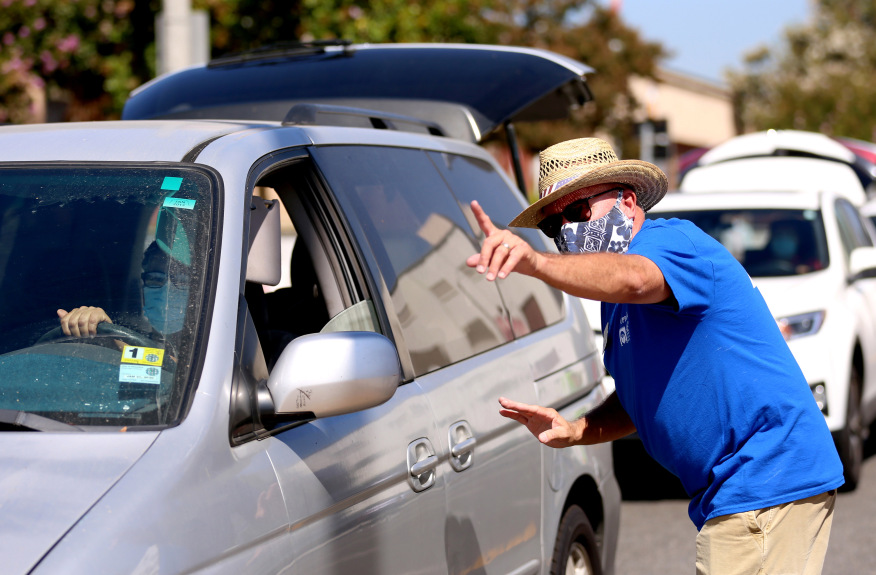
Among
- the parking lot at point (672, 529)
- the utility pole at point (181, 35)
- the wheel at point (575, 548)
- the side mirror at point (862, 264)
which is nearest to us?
the wheel at point (575, 548)

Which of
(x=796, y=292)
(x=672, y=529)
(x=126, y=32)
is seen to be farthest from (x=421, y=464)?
(x=126, y=32)

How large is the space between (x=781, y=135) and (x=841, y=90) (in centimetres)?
3244

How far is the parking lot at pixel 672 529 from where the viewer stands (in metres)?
5.95

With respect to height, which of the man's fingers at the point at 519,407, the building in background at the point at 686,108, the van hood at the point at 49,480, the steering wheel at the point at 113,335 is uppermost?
the building in background at the point at 686,108

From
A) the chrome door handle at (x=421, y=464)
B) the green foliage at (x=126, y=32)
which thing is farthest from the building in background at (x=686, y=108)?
the chrome door handle at (x=421, y=464)

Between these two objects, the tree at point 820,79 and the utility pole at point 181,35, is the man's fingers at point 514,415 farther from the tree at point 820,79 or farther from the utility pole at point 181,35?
the tree at point 820,79

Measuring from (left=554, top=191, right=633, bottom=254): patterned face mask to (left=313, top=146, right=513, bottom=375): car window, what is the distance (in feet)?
1.96

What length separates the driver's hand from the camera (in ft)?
8.50

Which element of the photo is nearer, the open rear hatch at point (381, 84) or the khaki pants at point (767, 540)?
the khaki pants at point (767, 540)

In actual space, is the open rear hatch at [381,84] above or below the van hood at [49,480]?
above

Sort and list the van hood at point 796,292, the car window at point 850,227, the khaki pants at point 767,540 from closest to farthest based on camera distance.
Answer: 1. the khaki pants at point 767,540
2. the van hood at point 796,292
3. the car window at point 850,227

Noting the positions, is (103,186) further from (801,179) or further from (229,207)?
(801,179)

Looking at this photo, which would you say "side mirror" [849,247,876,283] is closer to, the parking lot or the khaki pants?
the parking lot

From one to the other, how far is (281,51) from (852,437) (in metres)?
4.47
